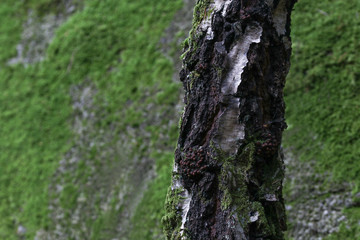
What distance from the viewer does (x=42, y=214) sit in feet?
11.5

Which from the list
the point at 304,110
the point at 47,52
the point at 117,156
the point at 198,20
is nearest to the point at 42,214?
the point at 117,156

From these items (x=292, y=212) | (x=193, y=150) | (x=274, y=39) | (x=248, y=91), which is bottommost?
(x=292, y=212)

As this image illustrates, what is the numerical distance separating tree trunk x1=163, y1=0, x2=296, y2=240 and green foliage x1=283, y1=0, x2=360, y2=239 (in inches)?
49.2

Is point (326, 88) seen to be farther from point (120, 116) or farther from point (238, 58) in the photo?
point (120, 116)

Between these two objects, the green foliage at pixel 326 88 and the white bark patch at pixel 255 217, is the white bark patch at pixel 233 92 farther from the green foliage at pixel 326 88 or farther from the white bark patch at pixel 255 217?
the green foliage at pixel 326 88

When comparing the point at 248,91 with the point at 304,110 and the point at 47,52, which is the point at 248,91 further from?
the point at 47,52

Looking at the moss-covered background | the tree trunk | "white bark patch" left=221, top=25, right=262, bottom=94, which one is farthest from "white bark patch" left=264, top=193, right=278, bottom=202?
the moss-covered background

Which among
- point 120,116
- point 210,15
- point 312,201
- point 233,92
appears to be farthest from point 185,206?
point 120,116

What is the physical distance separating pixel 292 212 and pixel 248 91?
1458 mm

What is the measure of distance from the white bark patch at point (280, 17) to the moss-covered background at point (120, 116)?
52.7 inches

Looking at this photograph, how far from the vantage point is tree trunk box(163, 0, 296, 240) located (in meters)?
1.34

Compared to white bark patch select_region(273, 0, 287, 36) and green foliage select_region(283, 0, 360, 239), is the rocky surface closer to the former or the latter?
green foliage select_region(283, 0, 360, 239)

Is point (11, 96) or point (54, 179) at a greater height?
point (11, 96)

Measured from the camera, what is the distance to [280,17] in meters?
1.44
